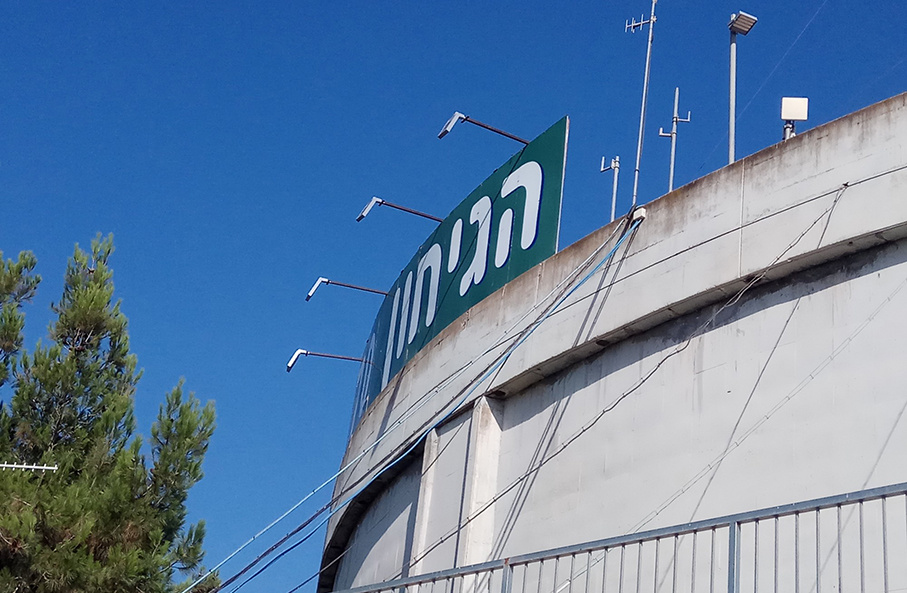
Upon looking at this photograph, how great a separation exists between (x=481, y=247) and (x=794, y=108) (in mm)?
4013

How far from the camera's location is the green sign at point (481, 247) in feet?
40.0

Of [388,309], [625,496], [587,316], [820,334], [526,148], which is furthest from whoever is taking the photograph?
[388,309]

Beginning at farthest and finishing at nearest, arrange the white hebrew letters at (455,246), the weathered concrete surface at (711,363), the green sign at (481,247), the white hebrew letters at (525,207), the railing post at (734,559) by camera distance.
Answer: the white hebrew letters at (455,246) → the white hebrew letters at (525,207) → the green sign at (481,247) → the weathered concrete surface at (711,363) → the railing post at (734,559)

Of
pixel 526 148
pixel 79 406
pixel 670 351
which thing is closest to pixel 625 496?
pixel 670 351

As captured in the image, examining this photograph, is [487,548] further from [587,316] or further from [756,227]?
[756,227]

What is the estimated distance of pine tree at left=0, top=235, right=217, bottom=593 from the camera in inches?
450

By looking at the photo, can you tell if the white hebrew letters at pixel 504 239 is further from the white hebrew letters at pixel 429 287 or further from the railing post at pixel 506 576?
the railing post at pixel 506 576

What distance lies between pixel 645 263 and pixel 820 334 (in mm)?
1950

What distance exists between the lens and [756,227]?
9641 mm

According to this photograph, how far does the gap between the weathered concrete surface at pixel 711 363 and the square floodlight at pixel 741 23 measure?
2056 millimetres

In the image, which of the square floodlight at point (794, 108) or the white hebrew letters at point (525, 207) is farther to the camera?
the white hebrew letters at point (525, 207)

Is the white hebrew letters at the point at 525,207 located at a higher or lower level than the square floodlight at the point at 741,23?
lower

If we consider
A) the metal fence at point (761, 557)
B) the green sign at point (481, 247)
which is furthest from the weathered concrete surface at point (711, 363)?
the green sign at point (481, 247)

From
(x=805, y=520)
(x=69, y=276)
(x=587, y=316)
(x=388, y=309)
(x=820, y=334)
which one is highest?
(x=388, y=309)
